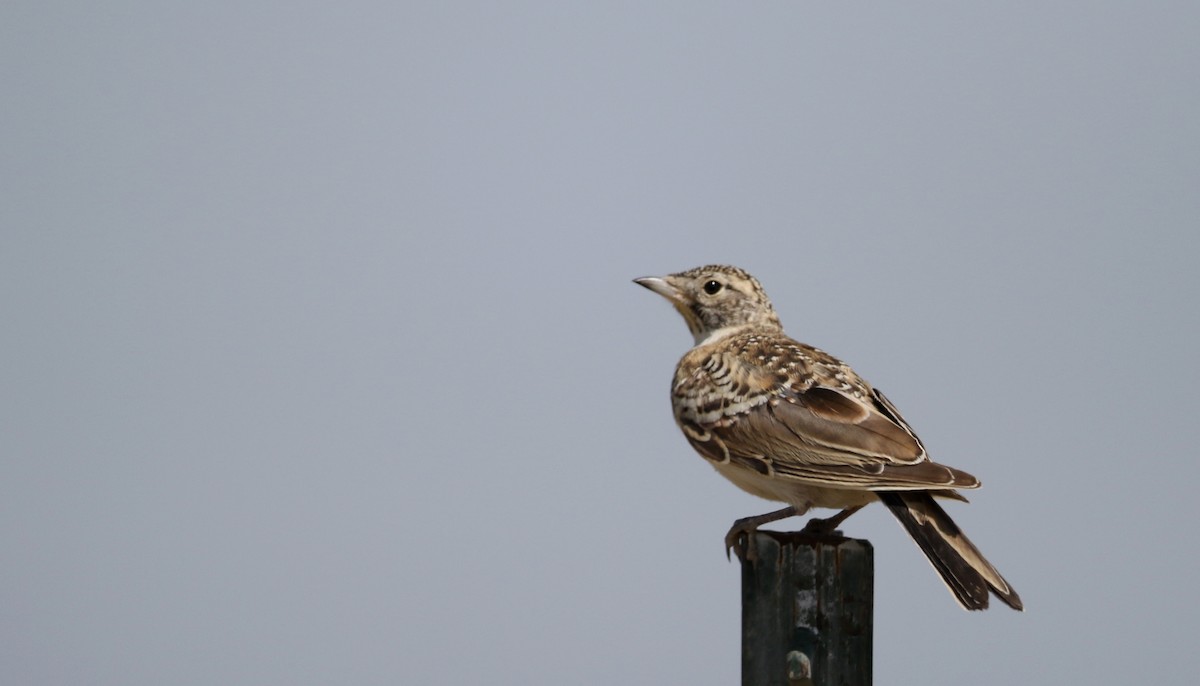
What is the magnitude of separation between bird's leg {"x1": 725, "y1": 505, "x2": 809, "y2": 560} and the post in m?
0.37

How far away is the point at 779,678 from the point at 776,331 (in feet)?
15.6

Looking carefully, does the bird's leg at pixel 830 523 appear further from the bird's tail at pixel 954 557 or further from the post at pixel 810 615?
the post at pixel 810 615

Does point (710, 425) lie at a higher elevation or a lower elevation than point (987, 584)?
higher

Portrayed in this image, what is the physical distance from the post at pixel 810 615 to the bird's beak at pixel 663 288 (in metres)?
4.48

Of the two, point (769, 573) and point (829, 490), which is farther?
point (829, 490)

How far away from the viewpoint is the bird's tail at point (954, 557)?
6.74 m

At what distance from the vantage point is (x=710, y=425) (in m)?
8.87

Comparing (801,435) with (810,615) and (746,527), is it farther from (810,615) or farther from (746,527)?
(810,615)

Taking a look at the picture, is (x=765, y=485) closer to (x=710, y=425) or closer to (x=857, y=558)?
(x=710, y=425)

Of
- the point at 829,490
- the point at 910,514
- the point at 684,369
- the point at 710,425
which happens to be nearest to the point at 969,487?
the point at 910,514

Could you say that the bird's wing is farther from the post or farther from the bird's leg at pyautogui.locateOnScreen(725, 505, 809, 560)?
the post

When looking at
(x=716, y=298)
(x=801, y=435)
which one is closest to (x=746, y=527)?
(x=801, y=435)

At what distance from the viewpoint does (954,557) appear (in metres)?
6.89

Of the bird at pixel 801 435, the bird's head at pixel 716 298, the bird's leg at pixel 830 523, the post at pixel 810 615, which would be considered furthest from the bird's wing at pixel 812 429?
the post at pixel 810 615
